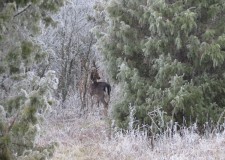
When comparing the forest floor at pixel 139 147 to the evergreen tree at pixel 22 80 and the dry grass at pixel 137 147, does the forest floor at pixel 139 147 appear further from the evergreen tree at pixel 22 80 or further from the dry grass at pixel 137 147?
the evergreen tree at pixel 22 80

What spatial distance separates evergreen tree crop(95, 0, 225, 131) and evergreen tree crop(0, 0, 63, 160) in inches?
203

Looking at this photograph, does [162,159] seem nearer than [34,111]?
No

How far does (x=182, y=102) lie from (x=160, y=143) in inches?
46.1

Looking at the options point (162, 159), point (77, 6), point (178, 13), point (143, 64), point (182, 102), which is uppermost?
point (77, 6)

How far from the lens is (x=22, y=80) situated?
4441 millimetres

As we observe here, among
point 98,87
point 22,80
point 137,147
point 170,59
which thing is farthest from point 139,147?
point 22,80

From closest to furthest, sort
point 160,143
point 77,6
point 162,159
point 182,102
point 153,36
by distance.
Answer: point 162,159
point 160,143
point 182,102
point 153,36
point 77,6

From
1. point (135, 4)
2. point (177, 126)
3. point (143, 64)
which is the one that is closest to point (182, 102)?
point (177, 126)

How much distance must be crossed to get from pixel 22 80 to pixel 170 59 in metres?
5.83

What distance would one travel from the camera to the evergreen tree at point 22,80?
396cm

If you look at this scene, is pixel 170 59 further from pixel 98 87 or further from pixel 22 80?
pixel 22 80

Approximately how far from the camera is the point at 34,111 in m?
3.98

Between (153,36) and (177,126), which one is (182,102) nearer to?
(177,126)

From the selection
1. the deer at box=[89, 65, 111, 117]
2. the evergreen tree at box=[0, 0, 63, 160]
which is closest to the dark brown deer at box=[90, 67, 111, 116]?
the deer at box=[89, 65, 111, 117]
